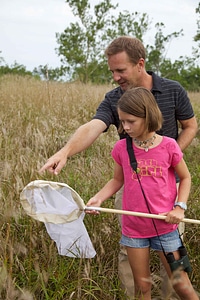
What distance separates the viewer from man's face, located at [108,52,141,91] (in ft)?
9.14

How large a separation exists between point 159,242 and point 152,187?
1.03 feet

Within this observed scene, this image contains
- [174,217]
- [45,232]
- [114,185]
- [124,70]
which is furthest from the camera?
[45,232]

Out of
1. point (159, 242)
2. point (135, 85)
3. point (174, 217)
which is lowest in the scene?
point (159, 242)

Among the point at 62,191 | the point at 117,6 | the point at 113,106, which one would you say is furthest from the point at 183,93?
the point at 117,6

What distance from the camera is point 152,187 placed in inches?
91.7

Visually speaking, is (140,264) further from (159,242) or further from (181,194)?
(181,194)

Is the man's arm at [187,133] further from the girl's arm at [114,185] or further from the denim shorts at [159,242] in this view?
the denim shorts at [159,242]

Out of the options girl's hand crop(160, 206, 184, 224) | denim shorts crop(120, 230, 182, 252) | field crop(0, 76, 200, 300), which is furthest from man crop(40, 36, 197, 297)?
girl's hand crop(160, 206, 184, 224)

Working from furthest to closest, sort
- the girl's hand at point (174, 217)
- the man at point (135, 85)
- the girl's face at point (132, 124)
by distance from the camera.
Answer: the man at point (135, 85), the girl's face at point (132, 124), the girl's hand at point (174, 217)

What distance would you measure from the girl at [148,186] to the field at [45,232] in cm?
32

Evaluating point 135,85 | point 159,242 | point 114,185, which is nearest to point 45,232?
point 114,185

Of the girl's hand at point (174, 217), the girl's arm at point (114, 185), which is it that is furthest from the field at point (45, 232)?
the girl's hand at point (174, 217)

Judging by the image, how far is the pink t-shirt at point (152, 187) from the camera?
2.33m

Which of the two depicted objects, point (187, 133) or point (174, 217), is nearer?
point (174, 217)
